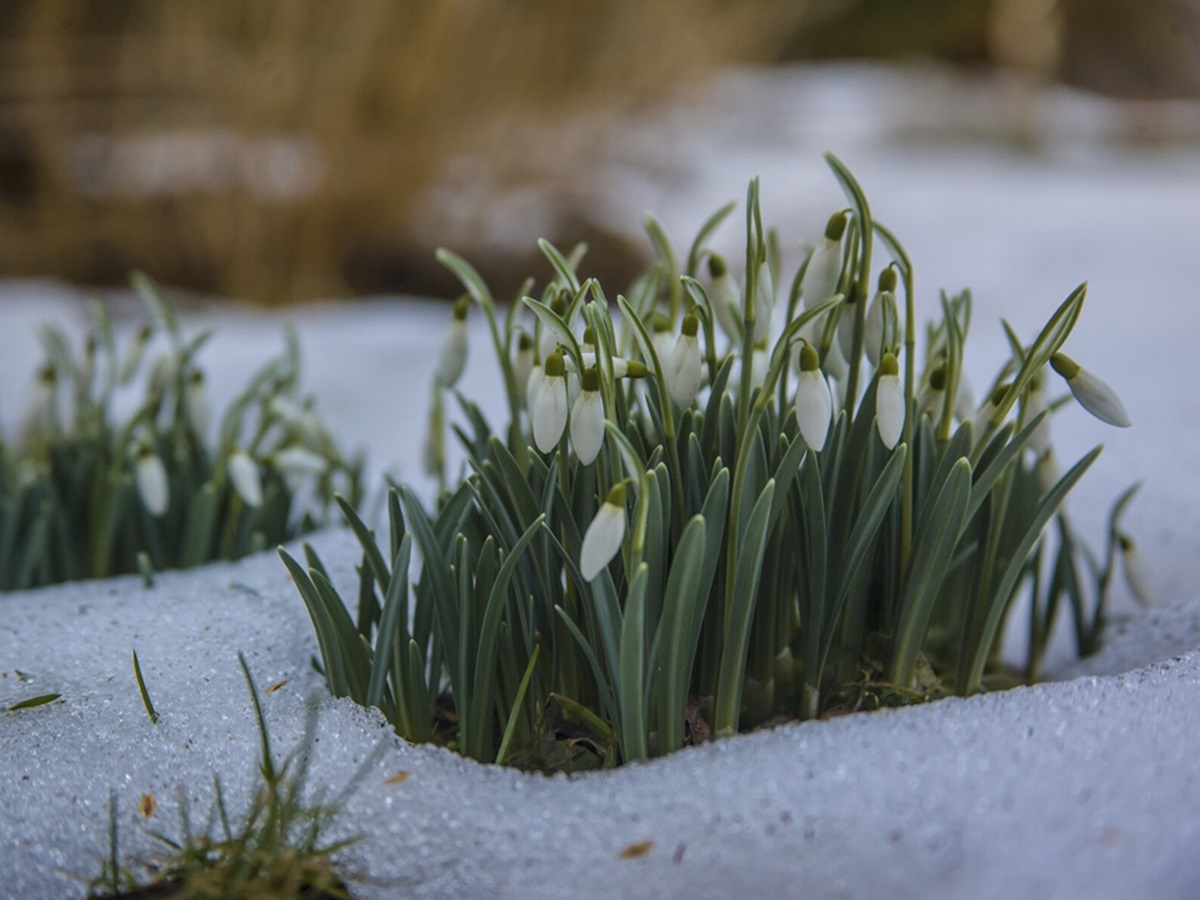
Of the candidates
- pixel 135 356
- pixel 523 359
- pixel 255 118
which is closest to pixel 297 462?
pixel 135 356

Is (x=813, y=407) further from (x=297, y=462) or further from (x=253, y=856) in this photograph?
(x=297, y=462)

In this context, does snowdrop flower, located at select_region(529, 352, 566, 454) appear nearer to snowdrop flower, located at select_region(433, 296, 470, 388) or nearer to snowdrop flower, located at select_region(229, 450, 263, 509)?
snowdrop flower, located at select_region(433, 296, 470, 388)

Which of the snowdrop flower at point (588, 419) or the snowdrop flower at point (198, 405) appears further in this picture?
the snowdrop flower at point (198, 405)

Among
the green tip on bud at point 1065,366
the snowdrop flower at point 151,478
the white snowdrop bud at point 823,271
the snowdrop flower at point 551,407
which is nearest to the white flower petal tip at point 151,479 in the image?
the snowdrop flower at point 151,478

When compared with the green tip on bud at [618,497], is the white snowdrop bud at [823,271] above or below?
above

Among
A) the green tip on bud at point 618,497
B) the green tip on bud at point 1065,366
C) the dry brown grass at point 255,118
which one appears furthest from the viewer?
the dry brown grass at point 255,118

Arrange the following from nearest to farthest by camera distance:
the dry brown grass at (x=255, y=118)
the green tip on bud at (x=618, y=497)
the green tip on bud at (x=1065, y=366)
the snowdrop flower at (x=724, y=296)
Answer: the green tip on bud at (x=618, y=497), the green tip on bud at (x=1065, y=366), the snowdrop flower at (x=724, y=296), the dry brown grass at (x=255, y=118)

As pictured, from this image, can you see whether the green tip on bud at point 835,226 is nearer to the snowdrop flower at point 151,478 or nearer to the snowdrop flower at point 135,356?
the snowdrop flower at point 151,478
